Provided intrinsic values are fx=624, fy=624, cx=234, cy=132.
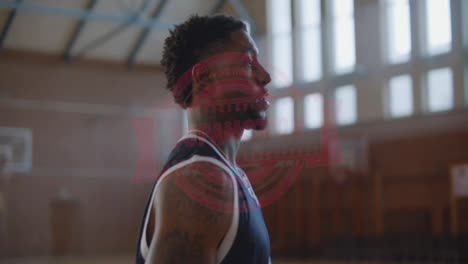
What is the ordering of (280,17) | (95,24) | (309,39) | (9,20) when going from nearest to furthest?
(9,20) < (309,39) < (280,17) < (95,24)

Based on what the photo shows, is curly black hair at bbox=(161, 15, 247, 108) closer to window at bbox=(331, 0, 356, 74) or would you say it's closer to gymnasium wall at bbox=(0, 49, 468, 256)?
gymnasium wall at bbox=(0, 49, 468, 256)

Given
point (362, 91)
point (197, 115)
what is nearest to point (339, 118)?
point (362, 91)

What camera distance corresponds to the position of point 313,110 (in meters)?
13.2

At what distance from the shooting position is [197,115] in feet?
4.08

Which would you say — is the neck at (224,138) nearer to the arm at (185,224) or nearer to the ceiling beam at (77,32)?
the arm at (185,224)

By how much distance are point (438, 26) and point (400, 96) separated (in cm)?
147

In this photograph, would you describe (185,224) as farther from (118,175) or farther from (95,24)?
(118,175)

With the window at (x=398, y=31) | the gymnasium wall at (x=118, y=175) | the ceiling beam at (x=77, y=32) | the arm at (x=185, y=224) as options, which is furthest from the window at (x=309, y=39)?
the arm at (x=185, y=224)

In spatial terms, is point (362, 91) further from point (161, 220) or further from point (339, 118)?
point (161, 220)

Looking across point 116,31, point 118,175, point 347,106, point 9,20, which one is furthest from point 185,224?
point 118,175

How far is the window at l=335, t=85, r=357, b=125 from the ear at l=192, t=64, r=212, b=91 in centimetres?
1143

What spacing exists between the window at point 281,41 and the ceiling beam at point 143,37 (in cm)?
238

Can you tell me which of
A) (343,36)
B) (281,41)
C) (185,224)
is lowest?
(185,224)

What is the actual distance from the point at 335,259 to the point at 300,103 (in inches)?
137
